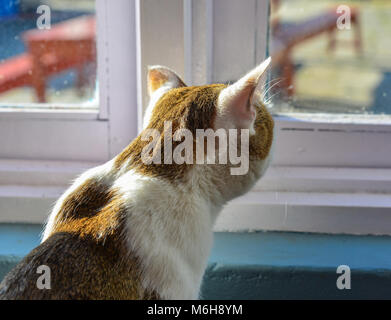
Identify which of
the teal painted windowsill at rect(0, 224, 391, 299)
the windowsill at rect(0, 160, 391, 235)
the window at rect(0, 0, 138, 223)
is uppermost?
the window at rect(0, 0, 138, 223)

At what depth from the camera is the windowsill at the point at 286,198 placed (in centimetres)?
90

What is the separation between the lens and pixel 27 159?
1.01m

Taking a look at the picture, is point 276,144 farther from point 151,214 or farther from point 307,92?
point 151,214

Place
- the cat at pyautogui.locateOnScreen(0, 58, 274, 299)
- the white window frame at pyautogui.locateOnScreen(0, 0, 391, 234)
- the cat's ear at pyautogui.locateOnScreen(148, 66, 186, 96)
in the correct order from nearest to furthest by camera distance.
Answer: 1. the cat at pyautogui.locateOnScreen(0, 58, 274, 299)
2. the cat's ear at pyautogui.locateOnScreen(148, 66, 186, 96)
3. the white window frame at pyautogui.locateOnScreen(0, 0, 391, 234)

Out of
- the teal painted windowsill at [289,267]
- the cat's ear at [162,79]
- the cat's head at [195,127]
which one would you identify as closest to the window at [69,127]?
the teal painted windowsill at [289,267]

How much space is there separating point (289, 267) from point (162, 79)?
1.19ft

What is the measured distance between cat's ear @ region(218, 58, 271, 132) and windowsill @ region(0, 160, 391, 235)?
0.31m

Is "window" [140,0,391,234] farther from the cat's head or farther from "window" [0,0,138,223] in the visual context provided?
the cat's head

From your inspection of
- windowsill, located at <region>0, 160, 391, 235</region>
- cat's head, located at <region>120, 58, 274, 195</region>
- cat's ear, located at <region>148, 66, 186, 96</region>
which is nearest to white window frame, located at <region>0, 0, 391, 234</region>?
windowsill, located at <region>0, 160, 391, 235</region>

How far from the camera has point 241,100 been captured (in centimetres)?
59

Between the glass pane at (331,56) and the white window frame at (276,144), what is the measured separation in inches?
1.1

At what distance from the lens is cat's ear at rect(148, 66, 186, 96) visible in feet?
2.38

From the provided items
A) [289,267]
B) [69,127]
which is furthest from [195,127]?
[69,127]
